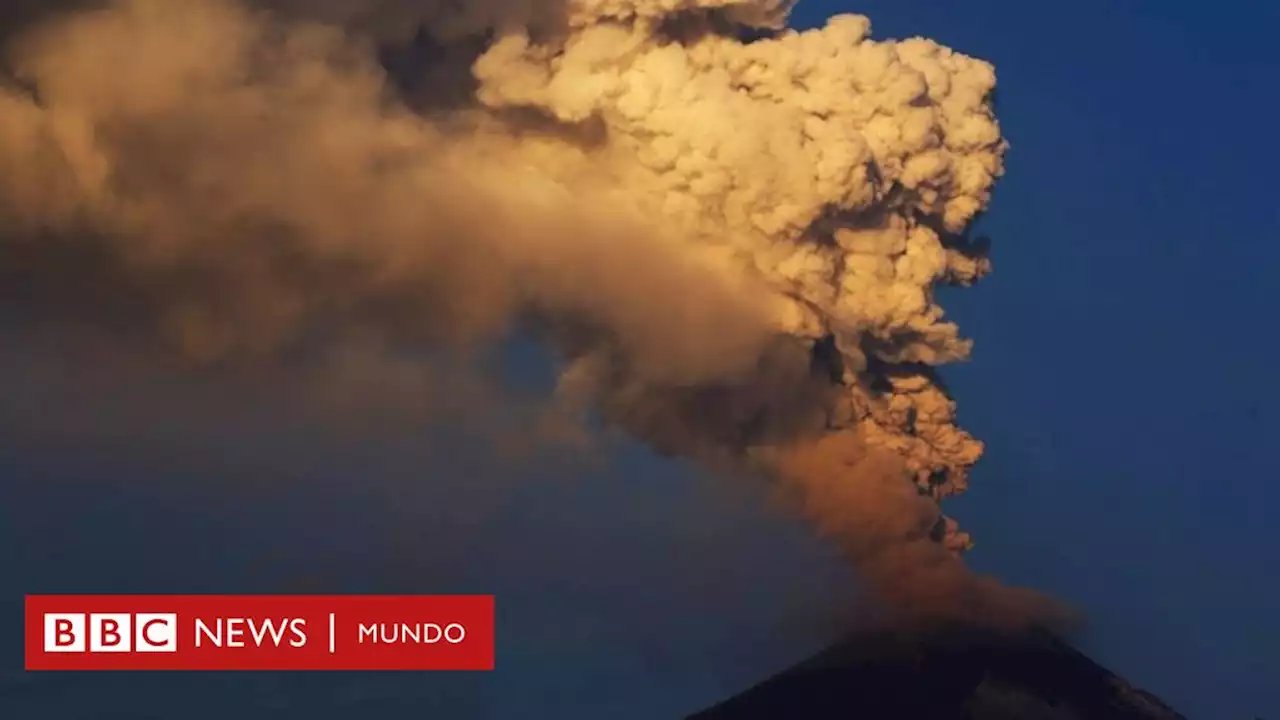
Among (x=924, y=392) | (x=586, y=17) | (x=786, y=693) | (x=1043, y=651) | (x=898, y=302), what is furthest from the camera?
(x=786, y=693)

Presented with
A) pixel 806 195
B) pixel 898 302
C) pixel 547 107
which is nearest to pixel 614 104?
pixel 547 107

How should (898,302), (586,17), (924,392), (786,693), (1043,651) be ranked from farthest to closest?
(786,693)
(1043,651)
(924,392)
(898,302)
(586,17)

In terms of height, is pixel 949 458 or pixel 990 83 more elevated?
pixel 990 83

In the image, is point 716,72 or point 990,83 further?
point 990,83

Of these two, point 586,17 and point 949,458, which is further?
point 949,458

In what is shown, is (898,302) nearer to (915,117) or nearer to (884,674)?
(915,117)

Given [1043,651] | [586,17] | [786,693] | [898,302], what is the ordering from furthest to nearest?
[786,693] < [1043,651] < [898,302] < [586,17]

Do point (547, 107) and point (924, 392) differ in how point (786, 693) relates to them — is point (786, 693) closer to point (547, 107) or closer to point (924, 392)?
point (924, 392)

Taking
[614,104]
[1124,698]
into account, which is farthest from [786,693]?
[614,104]

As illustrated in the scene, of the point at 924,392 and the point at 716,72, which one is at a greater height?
the point at 716,72
